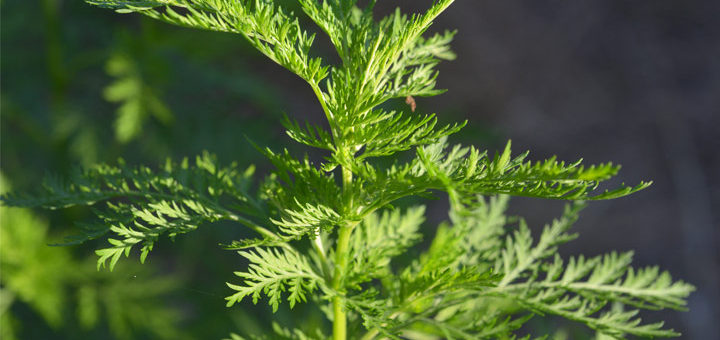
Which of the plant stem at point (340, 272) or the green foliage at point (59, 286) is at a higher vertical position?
the plant stem at point (340, 272)

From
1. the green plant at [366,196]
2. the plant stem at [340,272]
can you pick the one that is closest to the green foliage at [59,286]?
the green plant at [366,196]

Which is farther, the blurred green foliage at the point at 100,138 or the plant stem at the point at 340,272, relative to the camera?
the blurred green foliage at the point at 100,138

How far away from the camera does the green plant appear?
595mm

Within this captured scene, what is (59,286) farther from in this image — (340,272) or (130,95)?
(340,272)

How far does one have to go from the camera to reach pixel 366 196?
2.27ft

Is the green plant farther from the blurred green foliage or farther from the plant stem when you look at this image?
the blurred green foliage

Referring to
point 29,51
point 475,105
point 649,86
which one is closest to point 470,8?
point 475,105

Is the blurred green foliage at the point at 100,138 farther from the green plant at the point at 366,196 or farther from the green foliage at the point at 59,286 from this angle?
the green plant at the point at 366,196

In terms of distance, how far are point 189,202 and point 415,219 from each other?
1.03 ft

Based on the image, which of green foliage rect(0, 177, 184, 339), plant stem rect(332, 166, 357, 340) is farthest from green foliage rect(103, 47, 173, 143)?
plant stem rect(332, 166, 357, 340)

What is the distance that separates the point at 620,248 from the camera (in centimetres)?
378

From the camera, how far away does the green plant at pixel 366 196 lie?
595 millimetres

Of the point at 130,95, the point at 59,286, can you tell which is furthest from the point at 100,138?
the point at 59,286

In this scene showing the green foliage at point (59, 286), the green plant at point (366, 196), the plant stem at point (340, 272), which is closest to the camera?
the green plant at point (366, 196)
